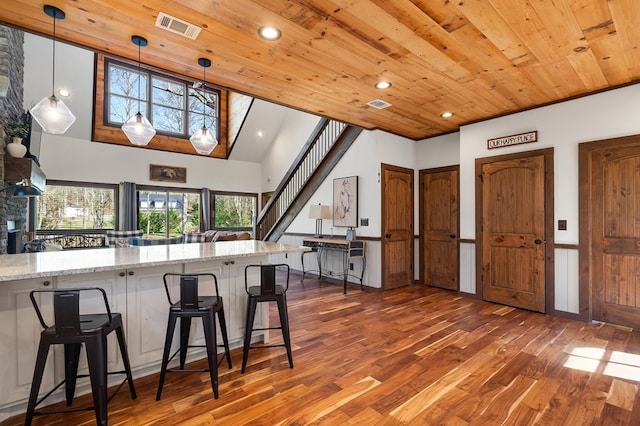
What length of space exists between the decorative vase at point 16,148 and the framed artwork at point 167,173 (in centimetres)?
421

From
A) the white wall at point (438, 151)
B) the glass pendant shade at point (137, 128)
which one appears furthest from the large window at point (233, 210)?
the glass pendant shade at point (137, 128)

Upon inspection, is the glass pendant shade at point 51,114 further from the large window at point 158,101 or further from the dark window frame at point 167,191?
the dark window frame at point 167,191

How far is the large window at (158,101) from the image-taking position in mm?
7527

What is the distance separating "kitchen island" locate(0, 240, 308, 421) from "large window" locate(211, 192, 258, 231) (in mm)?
6579

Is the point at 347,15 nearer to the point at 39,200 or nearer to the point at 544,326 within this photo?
the point at 544,326

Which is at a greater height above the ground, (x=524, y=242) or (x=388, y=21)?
(x=388, y=21)

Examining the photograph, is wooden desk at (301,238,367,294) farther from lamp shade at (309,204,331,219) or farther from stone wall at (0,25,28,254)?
stone wall at (0,25,28,254)

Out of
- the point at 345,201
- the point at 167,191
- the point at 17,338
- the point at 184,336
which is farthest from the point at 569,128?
the point at 167,191

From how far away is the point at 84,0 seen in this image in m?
2.12

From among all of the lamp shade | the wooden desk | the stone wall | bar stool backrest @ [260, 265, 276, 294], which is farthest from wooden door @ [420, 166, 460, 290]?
the stone wall

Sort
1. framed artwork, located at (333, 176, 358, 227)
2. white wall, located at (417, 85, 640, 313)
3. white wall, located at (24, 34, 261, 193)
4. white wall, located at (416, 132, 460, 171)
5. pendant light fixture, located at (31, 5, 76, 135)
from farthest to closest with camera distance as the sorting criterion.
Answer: white wall, located at (24, 34, 261, 193) < framed artwork, located at (333, 176, 358, 227) < white wall, located at (416, 132, 460, 171) < white wall, located at (417, 85, 640, 313) < pendant light fixture, located at (31, 5, 76, 135)

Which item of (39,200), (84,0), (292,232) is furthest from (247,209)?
(84,0)

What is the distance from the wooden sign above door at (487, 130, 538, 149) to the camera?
13.9 ft

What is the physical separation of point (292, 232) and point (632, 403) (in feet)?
18.6
